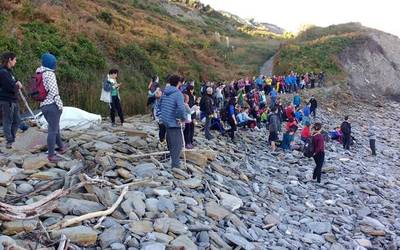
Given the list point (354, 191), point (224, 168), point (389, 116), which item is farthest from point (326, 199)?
point (389, 116)

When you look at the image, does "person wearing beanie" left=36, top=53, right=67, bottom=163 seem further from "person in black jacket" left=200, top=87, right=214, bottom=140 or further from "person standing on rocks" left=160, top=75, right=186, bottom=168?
"person in black jacket" left=200, top=87, right=214, bottom=140

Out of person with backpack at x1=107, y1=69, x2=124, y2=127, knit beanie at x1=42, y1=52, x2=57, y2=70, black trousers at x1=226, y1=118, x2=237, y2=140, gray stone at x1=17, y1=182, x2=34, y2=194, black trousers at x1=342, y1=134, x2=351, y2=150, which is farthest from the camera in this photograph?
black trousers at x1=342, y1=134, x2=351, y2=150

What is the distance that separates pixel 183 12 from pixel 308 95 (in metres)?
39.8

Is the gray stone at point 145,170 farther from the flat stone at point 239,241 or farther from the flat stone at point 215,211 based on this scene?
the flat stone at point 239,241

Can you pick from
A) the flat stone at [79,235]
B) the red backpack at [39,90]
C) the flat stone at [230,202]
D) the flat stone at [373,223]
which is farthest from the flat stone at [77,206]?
the flat stone at [373,223]

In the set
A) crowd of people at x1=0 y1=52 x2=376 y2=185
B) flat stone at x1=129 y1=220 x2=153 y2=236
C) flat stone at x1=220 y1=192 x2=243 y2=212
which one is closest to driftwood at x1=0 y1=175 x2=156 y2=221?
flat stone at x1=129 y1=220 x2=153 y2=236

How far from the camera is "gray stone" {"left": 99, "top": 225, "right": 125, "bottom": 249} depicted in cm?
632

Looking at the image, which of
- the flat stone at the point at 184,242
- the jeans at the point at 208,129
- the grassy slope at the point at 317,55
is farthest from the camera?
the grassy slope at the point at 317,55

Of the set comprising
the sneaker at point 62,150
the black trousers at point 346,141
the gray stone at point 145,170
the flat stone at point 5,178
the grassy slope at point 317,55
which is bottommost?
the black trousers at point 346,141

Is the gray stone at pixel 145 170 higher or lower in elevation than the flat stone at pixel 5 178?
lower

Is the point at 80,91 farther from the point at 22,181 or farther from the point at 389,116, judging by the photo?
the point at 389,116

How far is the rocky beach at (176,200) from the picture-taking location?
657 centimetres

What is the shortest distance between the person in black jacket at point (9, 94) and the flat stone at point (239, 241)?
16.3 feet

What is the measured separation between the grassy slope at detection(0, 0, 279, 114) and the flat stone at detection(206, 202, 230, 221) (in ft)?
29.4
